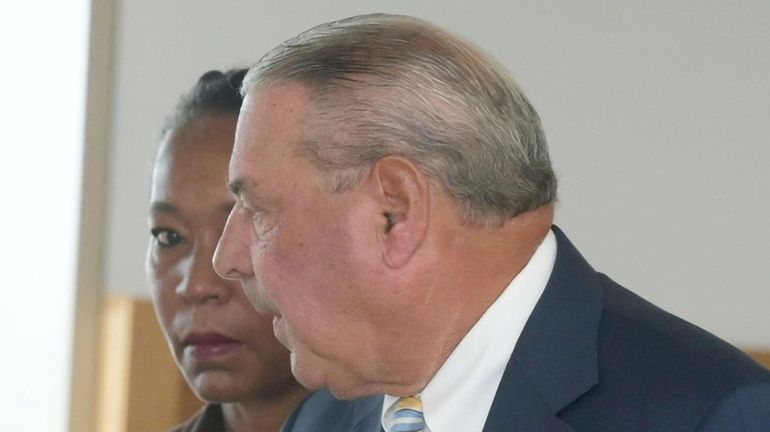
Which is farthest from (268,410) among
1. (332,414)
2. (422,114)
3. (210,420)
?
(422,114)

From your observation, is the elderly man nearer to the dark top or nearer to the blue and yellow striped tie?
the blue and yellow striped tie

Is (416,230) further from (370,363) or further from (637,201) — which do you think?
(637,201)

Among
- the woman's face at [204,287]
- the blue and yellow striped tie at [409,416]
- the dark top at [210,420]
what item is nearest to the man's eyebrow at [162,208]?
the woman's face at [204,287]

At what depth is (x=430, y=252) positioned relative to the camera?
1.07 m

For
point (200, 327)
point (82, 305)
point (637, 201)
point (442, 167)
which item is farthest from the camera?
point (82, 305)

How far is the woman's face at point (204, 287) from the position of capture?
1.54 meters

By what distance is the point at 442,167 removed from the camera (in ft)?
3.46

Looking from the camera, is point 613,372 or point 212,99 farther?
point 212,99

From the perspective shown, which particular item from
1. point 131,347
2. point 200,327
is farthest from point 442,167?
point 131,347

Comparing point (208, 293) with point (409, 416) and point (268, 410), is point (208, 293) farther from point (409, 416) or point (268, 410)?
point (409, 416)

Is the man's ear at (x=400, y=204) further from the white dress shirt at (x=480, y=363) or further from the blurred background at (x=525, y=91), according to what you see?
the blurred background at (x=525, y=91)

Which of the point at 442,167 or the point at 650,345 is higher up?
the point at 442,167

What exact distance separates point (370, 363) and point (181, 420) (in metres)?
1.29

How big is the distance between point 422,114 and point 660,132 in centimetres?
150
